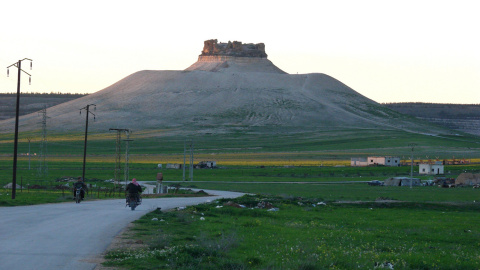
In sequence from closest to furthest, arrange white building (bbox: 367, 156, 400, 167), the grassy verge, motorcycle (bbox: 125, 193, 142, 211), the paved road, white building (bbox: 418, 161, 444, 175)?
the paved road
the grassy verge
motorcycle (bbox: 125, 193, 142, 211)
white building (bbox: 418, 161, 444, 175)
white building (bbox: 367, 156, 400, 167)

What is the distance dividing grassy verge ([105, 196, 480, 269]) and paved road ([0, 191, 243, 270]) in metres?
0.92

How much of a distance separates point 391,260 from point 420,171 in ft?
375

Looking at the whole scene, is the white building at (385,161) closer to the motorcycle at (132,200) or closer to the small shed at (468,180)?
the small shed at (468,180)

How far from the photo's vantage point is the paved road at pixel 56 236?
18953 mm

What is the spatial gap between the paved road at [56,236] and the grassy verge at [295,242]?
3.03ft

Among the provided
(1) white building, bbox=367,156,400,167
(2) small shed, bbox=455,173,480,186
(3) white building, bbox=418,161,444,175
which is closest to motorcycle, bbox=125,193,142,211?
(2) small shed, bbox=455,173,480,186

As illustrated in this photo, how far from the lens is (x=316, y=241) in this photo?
25484 mm

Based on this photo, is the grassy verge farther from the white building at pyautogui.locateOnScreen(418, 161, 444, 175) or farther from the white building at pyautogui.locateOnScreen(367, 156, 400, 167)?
the white building at pyautogui.locateOnScreen(367, 156, 400, 167)

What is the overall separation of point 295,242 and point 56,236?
7.30 m

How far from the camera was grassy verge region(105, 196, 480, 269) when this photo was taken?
64.6 ft

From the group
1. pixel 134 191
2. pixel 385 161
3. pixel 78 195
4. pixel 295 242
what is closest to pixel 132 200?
pixel 134 191

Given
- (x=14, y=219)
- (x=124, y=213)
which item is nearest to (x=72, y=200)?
(x=124, y=213)

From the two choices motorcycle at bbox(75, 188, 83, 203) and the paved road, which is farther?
motorcycle at bbox(75, 188, 83, 203)

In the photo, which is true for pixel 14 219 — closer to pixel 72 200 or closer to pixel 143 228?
pixel 143 228
